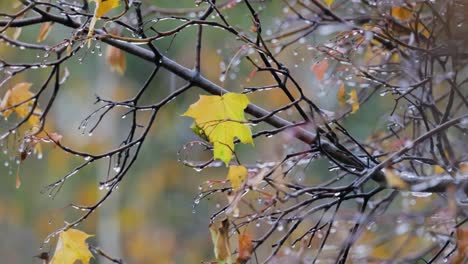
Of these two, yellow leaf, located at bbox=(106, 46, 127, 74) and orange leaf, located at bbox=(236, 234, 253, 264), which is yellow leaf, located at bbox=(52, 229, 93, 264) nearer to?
orange leaf, located at bbox=(236, 234, 253, 264)

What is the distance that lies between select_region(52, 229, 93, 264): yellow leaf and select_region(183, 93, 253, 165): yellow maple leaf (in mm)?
294

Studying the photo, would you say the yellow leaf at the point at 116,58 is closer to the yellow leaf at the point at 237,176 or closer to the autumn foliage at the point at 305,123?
the autumn foliage at the point at 305,123

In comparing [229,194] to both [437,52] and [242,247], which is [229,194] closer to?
[242,247]

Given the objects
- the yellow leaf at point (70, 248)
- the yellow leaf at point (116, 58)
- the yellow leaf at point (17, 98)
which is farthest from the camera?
the yellow leaf at point (116, 58)

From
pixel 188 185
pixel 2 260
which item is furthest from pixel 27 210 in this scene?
pixel 188 185

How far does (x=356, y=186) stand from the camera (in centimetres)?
111

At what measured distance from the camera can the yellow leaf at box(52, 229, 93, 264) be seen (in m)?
1.32

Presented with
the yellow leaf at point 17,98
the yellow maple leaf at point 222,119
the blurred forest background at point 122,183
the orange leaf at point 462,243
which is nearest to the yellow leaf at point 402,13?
the yellow maple leaf at point 222,119

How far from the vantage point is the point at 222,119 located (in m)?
1.24

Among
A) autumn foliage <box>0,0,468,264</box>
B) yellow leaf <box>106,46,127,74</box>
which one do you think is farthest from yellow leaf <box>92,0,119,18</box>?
yellow leaf <box>106,46,127,74</box>

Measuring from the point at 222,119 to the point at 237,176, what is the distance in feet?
0.60

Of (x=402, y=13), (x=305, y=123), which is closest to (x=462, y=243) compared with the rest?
(x=305, y=123)

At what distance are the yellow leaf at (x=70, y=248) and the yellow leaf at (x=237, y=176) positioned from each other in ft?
1.21

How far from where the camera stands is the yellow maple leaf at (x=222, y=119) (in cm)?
125
